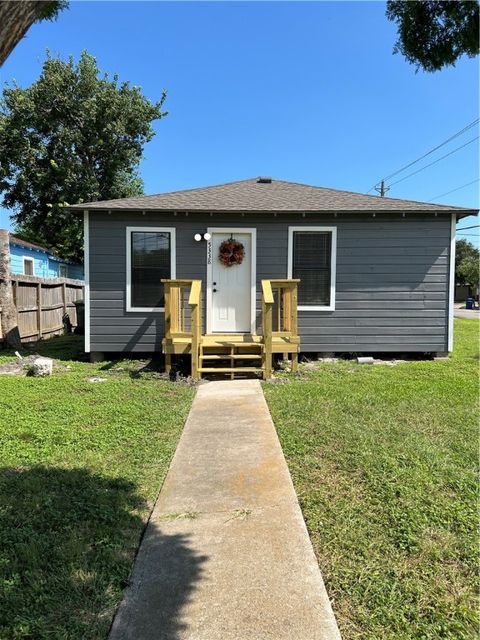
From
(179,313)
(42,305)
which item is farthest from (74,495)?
(42,305)

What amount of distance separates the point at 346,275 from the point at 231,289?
2029 mm

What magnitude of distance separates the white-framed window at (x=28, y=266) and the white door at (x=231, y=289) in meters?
11.2

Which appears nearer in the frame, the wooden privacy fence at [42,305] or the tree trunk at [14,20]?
the tree trunk at [14,20]

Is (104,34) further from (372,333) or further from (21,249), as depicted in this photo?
(21,249)

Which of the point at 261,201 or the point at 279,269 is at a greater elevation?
the point at 261,201

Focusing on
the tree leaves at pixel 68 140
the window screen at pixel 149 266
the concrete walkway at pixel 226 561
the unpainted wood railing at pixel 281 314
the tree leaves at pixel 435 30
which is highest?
the tree leaves at pixel 68 140

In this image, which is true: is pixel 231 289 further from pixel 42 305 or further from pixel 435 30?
pixel 42 305

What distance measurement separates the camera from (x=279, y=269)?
752cm

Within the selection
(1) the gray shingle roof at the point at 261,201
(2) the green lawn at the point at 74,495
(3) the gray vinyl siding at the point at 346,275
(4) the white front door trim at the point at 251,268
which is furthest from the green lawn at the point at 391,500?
(1) the gray shingle roof at the point at 261,201

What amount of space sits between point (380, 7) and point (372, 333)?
5.52m

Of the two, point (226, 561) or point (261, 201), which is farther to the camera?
point (261, 201)

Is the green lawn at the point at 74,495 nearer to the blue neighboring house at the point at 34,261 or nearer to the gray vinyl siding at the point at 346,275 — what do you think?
the gray vinyl siding at the point at 346,275

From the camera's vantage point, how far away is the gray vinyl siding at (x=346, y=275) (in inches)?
290

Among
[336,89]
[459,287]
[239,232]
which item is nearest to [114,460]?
[239,232]
